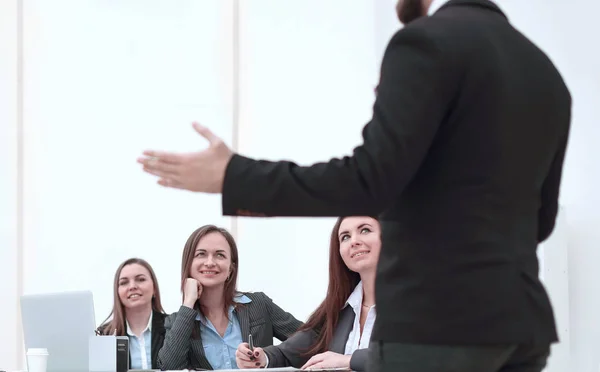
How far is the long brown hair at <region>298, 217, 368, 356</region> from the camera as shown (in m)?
3.20

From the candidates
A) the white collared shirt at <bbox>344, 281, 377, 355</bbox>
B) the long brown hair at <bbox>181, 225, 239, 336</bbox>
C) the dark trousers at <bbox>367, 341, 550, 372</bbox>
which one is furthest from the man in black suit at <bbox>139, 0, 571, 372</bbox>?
the long brown hair at <bbox>181, 225, 239, 336</bbox>

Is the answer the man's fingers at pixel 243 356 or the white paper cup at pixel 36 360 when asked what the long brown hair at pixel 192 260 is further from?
the white paper cup at pixel 36 360

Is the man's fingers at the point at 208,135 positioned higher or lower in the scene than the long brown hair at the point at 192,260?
higher

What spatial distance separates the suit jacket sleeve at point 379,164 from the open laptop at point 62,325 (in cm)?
187

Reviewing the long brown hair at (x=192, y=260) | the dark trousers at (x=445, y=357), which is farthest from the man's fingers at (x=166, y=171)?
the long brown hair at (x=192, y=260)

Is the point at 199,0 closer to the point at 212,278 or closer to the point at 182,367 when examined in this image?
the point at 212,278

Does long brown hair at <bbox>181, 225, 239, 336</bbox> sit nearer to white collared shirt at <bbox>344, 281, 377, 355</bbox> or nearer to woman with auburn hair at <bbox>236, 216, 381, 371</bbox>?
woman with auburn hair at <bbox>236, 216, 381, 371</bbox>

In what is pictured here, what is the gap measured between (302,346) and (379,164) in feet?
7.20

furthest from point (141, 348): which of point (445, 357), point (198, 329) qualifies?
point (445, 357)

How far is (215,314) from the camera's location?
13.1ft

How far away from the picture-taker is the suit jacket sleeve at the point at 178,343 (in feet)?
11.9

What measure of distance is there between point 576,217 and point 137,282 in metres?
2.18

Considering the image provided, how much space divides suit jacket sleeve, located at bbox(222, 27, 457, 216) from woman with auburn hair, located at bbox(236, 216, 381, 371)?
202cm

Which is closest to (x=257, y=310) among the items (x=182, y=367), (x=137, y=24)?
(x=182, y=367)
